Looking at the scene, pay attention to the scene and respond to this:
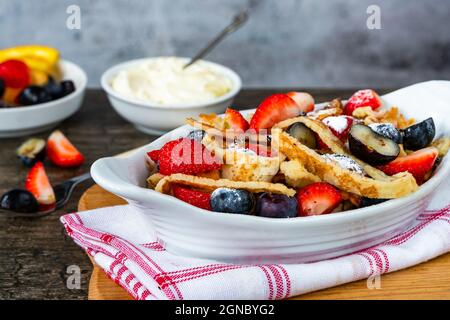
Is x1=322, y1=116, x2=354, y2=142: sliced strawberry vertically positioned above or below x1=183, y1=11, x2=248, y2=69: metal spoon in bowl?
above

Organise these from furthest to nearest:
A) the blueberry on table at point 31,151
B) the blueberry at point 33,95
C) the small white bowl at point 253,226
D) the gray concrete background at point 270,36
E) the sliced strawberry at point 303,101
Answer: the gray concrete background at point 270,36 → the blueberry at point 33,95 → the blueberry on table at point 31,151 → the sliced strawberry at point 303,101 → the small white bowl at point 253,226

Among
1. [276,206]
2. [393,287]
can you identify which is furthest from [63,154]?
[393,287]

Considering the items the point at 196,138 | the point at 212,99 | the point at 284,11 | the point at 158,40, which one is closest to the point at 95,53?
the point at 158,40

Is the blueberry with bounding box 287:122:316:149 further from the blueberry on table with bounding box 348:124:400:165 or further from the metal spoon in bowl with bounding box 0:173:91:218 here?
the metal spoon in bowl with bounding box 0:173:91:218

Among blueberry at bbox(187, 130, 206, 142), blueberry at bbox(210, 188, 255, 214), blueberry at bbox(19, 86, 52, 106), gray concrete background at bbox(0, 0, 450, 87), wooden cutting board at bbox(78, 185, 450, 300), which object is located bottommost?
gray concrete background at bbox(0, 0, 450, 87)

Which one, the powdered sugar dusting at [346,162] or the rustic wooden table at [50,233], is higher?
the powdered sugar dusting at [346,162]

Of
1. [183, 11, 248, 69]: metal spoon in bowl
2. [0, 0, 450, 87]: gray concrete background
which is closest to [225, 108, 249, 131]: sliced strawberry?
[183, 11, 248, 69]: metal spoon in bowl

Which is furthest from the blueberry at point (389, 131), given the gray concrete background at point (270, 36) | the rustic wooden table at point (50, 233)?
the gray concrete background at point (270, 36)

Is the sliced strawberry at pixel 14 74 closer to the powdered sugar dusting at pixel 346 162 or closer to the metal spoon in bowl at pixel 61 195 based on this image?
the metal spoon in bowl at pixel 61 195
